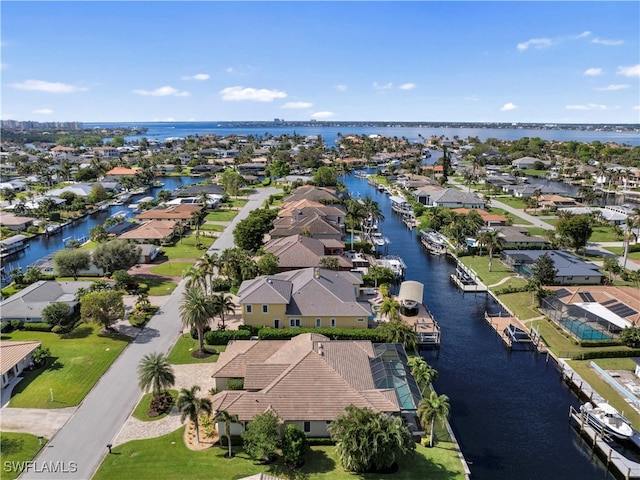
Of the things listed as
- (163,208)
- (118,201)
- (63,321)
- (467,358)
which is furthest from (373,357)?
(118,201)

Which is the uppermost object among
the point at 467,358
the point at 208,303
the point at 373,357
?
the point at 208,303

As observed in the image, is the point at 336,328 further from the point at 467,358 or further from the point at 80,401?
the point at 80,401

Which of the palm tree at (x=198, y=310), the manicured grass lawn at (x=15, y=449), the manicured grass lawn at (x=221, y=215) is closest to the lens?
the manicured grass lawn at (x=15, y=449)

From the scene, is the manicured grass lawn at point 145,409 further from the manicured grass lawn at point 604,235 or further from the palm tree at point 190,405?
the manicured grass lawn at point 604,235

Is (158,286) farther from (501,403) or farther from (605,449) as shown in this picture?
(605,449)

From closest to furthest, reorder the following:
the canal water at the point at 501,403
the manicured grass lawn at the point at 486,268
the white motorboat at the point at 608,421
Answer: the canal water at the point at 501,403
the white motorboat at the point at 608,421
the manicured grass lawn at the point at 486,268

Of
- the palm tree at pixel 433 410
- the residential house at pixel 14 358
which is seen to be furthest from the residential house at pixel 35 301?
the palm tree at pixel 433 410

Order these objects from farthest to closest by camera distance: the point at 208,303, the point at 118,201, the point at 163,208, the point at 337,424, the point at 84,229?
the point at 118,201
the point at 163,208
the point at 84,229
the point at 208,303
the point at 337,424
